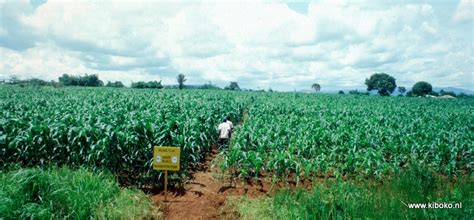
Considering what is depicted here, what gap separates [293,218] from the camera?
522 cm

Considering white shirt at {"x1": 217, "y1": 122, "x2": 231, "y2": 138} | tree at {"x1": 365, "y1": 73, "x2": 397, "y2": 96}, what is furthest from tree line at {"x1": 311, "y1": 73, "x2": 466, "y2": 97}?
white shirt at {"x1": 217, "y1": 122, "x2": 231, "y2": 138}

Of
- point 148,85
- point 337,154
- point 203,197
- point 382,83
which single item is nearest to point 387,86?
point 382,83

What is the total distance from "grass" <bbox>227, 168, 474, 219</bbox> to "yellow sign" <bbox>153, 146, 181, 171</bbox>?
1338 mm

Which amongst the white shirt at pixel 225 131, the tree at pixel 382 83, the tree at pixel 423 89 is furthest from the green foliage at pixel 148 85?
the tree at pixel 423 89

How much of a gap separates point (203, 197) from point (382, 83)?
97.2m

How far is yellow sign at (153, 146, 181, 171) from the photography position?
643 centimetres

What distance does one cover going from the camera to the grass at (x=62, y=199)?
464cm

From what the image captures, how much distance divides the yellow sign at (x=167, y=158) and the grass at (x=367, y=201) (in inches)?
52.7

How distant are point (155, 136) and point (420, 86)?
107 meters

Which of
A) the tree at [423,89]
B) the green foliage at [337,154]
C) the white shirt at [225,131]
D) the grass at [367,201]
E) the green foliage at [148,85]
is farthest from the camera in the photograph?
the tree at [423,89]

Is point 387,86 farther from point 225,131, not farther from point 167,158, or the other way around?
point 167,158

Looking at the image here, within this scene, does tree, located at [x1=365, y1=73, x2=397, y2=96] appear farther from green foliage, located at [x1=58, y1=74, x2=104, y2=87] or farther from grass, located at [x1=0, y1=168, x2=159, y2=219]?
grass, located at [x1=0, y1=168, x2=159, y2=219]

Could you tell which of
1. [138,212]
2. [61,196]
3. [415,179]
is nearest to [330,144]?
[415,179]

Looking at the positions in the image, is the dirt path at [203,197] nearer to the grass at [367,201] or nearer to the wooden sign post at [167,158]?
the grass at [367,201]
